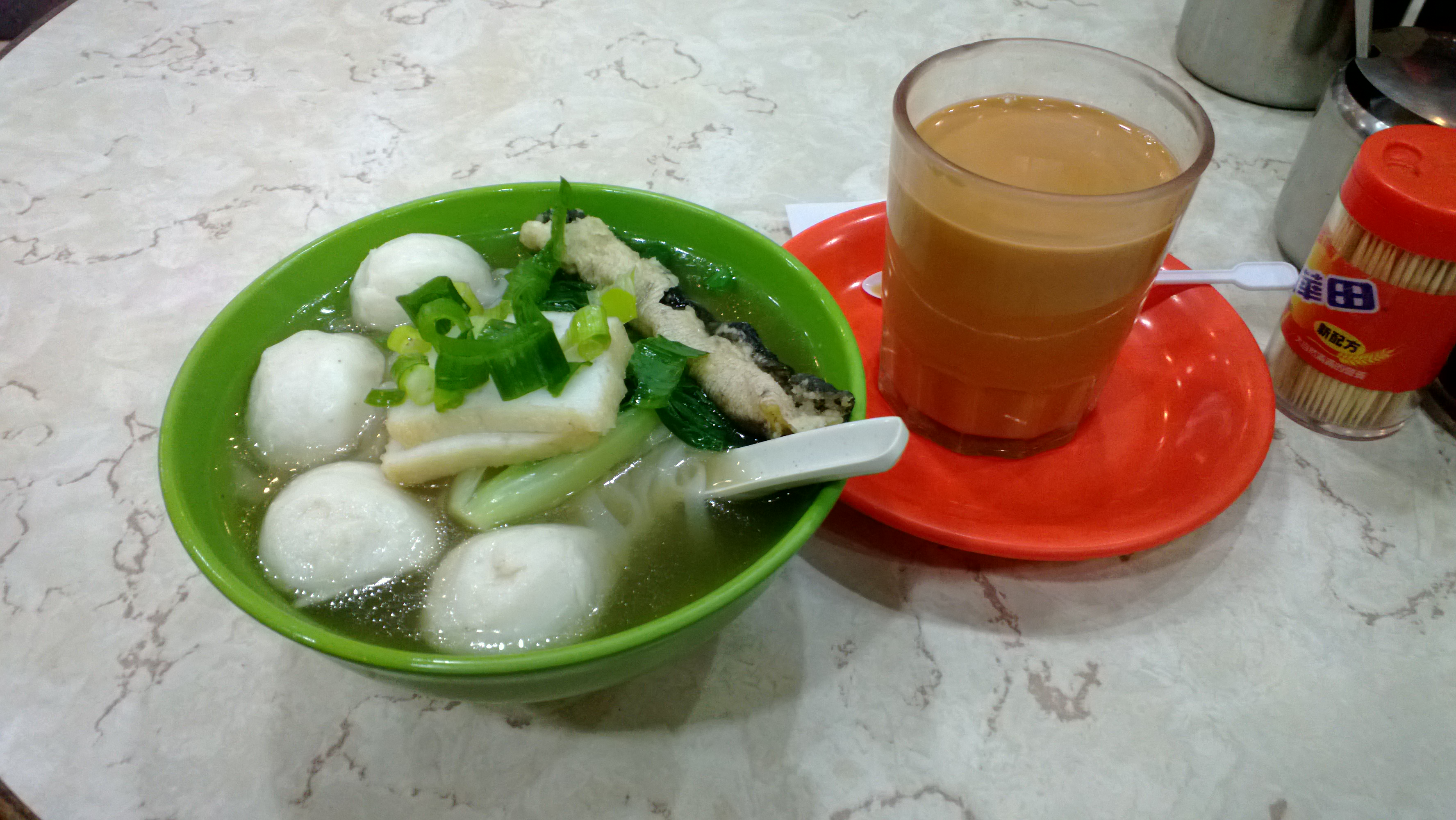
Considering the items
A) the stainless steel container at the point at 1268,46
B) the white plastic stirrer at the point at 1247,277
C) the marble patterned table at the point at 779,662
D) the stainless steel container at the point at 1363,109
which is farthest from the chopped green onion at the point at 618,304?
the stainless steel container at the point at 1268,46

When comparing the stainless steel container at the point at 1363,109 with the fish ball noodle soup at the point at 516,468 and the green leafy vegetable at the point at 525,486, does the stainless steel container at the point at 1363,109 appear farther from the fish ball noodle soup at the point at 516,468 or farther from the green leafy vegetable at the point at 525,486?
the green leafy vegetable at the point at 525,486

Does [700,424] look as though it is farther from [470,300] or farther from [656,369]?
[470,300]

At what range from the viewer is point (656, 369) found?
874 mm

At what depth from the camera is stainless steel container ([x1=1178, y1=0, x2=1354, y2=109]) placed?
1423mm

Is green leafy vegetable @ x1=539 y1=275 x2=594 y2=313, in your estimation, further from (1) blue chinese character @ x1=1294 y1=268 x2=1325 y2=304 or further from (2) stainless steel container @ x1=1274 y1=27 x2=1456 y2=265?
(2) stainless steel container @ x1=1274 y1=27 x2=1456 y2=265

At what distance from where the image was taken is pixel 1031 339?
0.88 metres

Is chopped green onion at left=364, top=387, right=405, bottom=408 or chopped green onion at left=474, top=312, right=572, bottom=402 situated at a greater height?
chopped green onion at left=474, top=312, right=572, bottom=402

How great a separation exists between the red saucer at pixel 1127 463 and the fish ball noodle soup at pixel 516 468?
0.54 ft

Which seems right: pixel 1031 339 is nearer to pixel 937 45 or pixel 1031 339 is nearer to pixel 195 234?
pixel 937 45

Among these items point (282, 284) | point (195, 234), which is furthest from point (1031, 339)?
point (195, 234)

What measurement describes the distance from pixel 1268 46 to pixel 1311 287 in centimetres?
78

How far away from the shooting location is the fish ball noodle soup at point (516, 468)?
0.73m

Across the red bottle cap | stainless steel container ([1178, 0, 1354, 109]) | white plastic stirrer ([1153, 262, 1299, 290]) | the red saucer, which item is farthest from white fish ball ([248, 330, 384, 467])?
stainless steel container ([1178, 0, 1354, 109])

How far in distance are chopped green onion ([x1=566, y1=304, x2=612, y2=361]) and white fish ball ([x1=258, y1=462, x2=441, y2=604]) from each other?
0.22 meters
